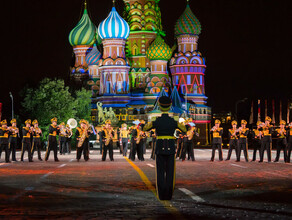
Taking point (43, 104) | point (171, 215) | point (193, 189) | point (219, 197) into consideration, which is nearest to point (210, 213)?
point (171, 215)

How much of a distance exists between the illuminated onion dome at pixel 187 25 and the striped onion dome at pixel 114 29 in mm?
11382

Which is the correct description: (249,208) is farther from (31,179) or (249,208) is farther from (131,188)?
(31,179)

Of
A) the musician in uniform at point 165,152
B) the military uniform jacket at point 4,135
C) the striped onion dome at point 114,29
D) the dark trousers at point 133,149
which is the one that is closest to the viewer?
the musician in uniform at point 165,152

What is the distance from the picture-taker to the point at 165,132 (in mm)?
12344

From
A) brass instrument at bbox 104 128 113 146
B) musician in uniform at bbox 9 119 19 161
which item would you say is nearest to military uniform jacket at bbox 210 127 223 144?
brass instrument at bbox 104 128 113 146

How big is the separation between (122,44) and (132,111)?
34.2ft

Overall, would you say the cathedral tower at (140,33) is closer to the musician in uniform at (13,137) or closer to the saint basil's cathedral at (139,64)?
the saint basil's cathedral at (139,64)

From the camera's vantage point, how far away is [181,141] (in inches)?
1142

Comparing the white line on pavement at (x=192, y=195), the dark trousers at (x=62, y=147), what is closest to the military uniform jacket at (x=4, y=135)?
the dark trousers at (x=62, y=147)

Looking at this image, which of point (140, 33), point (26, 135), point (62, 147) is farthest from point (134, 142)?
point (140, 33)

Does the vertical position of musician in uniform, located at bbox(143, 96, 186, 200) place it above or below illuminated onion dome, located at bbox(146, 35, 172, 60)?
below

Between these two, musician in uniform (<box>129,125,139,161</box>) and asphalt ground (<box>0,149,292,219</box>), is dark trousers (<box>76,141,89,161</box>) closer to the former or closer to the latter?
musician in uniform (<box>129,125,139,161</box>)

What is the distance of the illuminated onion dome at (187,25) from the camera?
356 ft

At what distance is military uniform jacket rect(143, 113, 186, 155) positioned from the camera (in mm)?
12078
